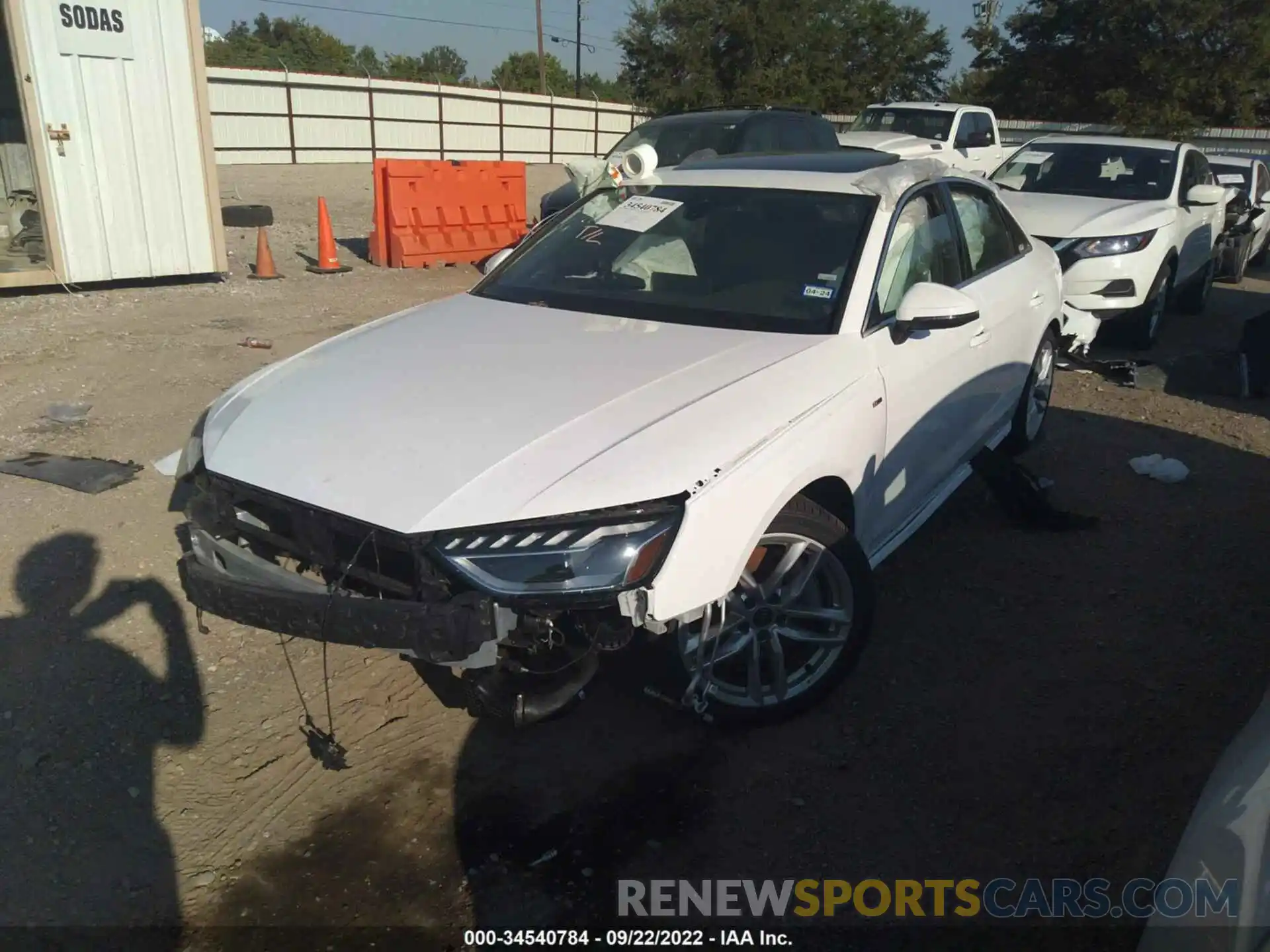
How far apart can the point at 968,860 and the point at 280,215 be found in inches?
610

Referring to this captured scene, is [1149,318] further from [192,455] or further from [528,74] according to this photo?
[528,74]

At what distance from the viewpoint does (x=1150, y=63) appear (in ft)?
91.8

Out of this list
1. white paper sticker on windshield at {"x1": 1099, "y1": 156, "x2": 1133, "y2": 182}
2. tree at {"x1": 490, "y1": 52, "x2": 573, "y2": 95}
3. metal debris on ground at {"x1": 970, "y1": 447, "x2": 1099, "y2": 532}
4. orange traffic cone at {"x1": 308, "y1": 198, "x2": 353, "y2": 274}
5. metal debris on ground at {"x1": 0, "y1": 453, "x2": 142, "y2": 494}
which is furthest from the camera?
tree at {"x1": 490, "y1": 52, "x2": 573, "y2": 95}

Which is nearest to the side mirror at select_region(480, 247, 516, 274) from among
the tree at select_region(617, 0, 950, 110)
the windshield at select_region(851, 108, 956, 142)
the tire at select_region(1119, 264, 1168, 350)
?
the tire at select_region(1119, 264, 1168, 350)

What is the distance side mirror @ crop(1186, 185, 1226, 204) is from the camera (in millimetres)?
8484

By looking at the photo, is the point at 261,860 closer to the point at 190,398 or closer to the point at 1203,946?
the point at 1203,946

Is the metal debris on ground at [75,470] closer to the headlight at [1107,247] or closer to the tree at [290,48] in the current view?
the headlight at [1107,247]

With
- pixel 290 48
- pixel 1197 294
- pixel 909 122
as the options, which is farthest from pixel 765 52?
pixel 290 48

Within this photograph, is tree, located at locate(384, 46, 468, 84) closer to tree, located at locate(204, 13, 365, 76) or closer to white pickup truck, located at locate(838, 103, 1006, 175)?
tree, located at locate(204, 13, 365, 76)

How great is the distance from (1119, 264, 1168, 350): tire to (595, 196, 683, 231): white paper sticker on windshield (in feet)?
18.7

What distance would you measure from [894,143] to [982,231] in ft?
32.7

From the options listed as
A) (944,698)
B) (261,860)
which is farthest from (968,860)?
(261,860)

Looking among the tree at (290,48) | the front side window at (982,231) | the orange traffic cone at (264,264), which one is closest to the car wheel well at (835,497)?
the front side window at (982,231)

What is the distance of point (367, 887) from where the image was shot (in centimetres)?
258
